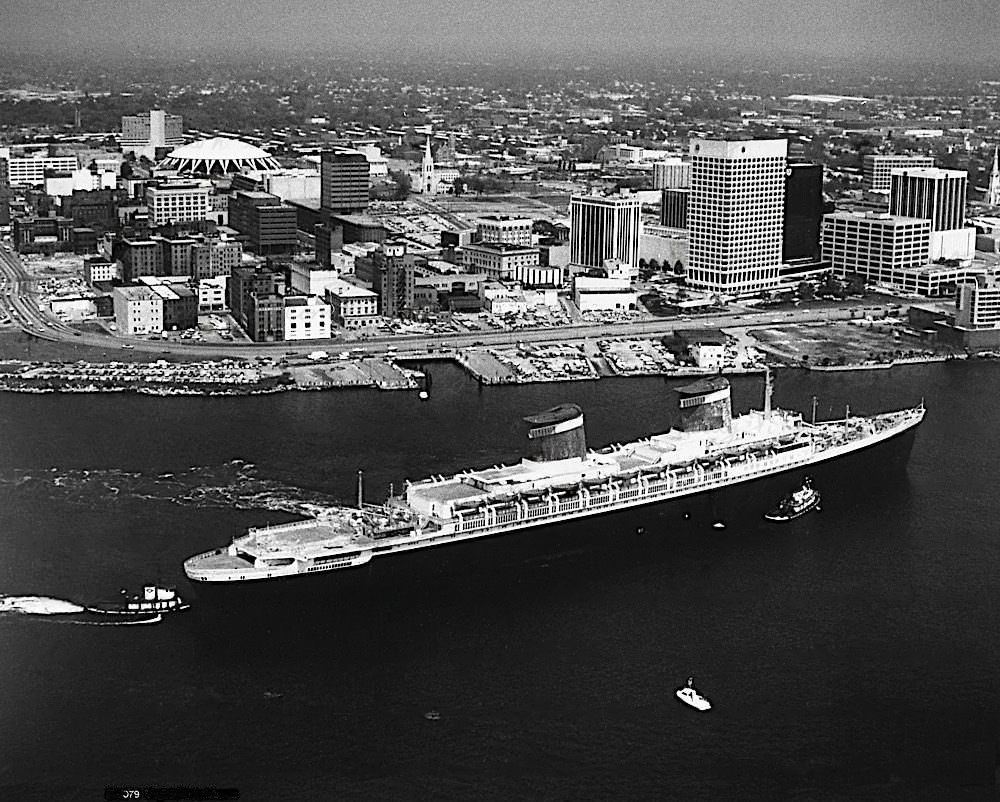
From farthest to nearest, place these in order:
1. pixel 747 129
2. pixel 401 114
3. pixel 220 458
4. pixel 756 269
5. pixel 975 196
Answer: pixel 401 114 < pixel 747 129 < pixel 975 196 < pixel 756 269 < pixel 220 458

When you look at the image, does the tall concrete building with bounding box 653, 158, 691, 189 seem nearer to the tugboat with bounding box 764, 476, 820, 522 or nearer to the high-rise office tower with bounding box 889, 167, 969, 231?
the high-rise office tower with bounding box 889, 167, 969, 231

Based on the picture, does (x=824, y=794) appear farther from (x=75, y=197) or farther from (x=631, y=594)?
(x=75, y=197)

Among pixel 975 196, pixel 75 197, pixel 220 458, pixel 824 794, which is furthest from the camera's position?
pixel 975 196

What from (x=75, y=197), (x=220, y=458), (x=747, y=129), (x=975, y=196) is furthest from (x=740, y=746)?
(x=747, y=129)

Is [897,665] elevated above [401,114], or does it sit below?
below

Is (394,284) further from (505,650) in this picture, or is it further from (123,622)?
(505,650)
